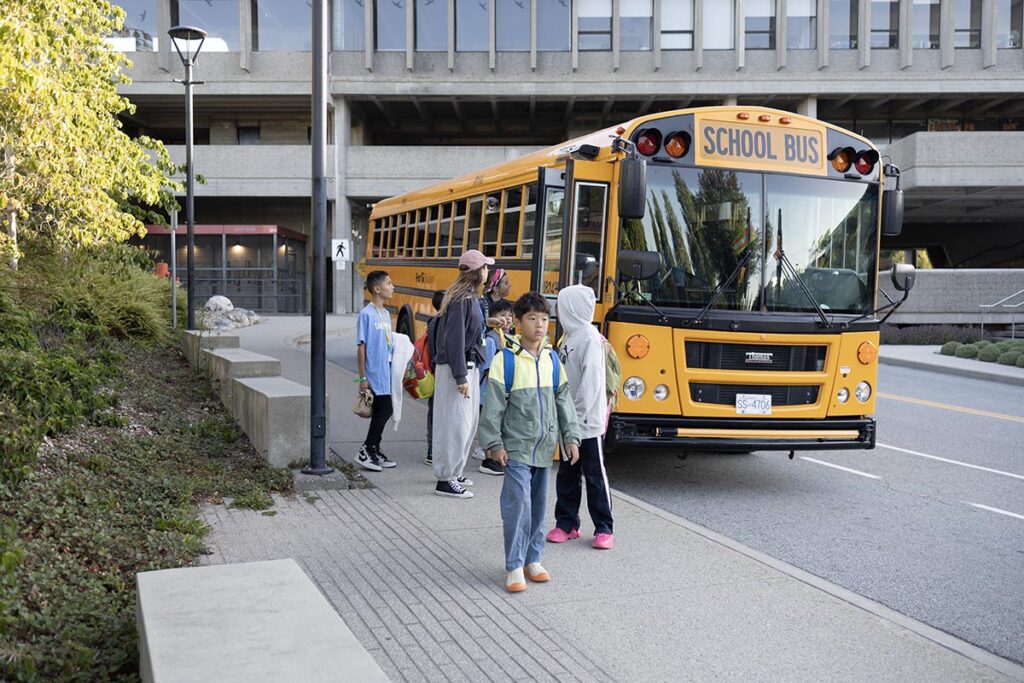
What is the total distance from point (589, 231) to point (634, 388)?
1.45 meters

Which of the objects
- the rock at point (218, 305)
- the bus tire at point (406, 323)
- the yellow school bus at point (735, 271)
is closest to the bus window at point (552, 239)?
the yellow school bus at point (735, 271)

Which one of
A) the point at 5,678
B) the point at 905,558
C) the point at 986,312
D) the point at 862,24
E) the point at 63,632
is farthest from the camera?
the point at 862,24

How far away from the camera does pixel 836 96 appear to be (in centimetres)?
3616

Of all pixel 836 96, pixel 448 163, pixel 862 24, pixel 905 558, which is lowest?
pixel 905 558

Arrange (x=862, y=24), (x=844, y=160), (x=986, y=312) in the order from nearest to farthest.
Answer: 1. (x=844, y=160)
2. (x=986, y=312)
3. (x=862, y=24)

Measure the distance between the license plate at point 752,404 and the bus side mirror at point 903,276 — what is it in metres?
1.52

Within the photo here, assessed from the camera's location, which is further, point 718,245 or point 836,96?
point 836,96

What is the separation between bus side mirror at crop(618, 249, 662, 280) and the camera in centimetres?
714

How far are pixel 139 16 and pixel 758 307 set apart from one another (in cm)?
3577

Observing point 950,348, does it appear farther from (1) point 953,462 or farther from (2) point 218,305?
(2) point 218,305

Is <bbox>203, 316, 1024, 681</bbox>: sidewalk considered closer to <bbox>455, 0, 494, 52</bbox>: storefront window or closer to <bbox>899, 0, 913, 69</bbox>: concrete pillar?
<bbox>455, 0, 494, 52</bbox>: storefront window

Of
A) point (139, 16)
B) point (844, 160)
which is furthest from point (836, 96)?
point (844, 160)

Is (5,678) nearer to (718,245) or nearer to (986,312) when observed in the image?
(718,245)

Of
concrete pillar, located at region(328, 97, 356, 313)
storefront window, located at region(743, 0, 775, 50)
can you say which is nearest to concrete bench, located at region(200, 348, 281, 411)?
concrete pillar, located at region(328, 97, 356, 313)
